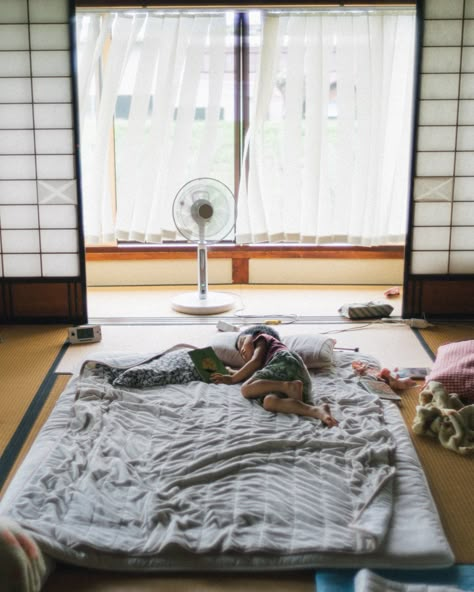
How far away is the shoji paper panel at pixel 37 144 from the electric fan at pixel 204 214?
787 mm

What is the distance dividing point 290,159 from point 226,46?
1049 millimetres

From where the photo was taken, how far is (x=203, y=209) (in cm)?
526

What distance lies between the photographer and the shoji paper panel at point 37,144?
480 centimetres

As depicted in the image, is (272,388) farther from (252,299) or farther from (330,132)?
(330,132)

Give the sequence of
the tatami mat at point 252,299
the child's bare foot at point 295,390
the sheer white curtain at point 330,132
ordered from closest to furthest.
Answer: the child's bare foot at point 295,390, the tatami mat at point 252,299, the sheer white curtain at point 330,132

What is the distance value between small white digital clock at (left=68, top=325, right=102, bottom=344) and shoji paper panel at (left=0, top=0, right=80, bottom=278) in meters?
0.58

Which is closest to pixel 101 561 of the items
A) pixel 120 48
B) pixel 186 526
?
pixel 186 526

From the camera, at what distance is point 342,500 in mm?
2557

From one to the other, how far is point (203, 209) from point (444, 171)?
1.73 meters

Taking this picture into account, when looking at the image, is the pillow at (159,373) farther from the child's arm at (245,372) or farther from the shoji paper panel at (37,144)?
the shoji paper panel at (37,144)

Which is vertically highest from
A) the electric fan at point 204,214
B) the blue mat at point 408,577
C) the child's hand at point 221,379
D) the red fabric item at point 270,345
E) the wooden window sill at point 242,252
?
the electric fan at point 204,214

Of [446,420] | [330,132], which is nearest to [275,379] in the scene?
[446,420]

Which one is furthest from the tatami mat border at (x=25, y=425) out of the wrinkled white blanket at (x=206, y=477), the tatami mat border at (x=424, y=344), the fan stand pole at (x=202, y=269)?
the tatami mat border at (x=424, y=344)

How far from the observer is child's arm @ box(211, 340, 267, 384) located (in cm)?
367
